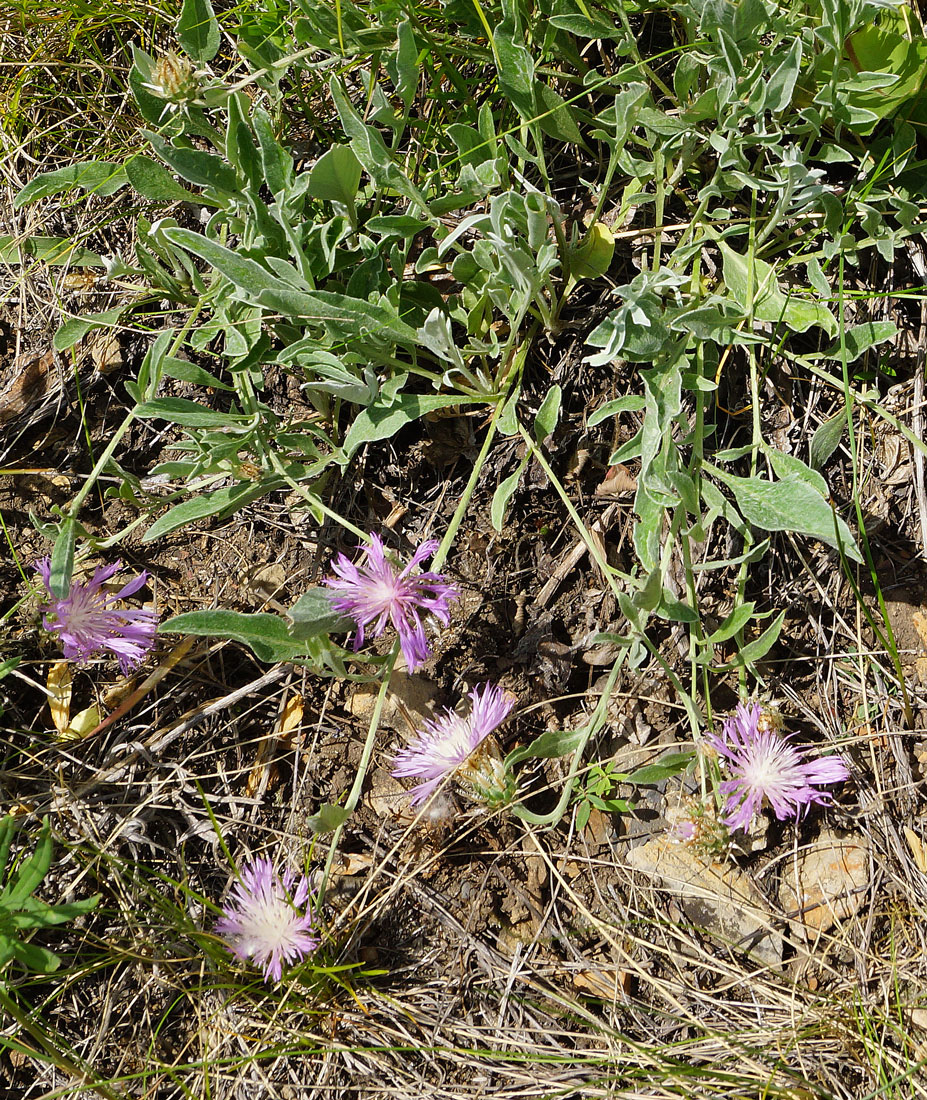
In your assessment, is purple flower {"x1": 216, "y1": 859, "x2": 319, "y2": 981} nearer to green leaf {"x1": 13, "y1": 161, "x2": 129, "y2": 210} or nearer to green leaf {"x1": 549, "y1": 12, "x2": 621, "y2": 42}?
green leaf {"x1": 13, "y1": 161, "x2": 129, "y2": 210}

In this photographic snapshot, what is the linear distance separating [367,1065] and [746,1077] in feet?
2.07

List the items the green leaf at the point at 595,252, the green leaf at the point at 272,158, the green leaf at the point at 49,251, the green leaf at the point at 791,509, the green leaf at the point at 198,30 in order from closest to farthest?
the green leaf at the point at 791,509
the green leaf at the point at 272,158
the green leaf at the point at 198,30
the green leaf at the point at 595,252
the green leaf at the point at 49,251

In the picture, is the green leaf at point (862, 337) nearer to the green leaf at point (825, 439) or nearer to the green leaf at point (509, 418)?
the green leaf at point (825, 439)

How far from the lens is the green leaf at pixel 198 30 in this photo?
160 cm

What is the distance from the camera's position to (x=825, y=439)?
60.0 inches

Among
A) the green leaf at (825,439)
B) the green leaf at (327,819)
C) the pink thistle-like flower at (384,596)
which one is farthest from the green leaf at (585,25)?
the green leaf at (327,819)

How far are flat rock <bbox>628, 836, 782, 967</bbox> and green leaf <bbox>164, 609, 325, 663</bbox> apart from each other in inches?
28.7

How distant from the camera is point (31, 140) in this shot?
206 centimetres

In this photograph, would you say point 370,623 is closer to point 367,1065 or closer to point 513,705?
point 513,705

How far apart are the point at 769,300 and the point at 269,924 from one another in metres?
1.34

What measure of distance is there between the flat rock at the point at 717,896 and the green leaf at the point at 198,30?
1589 millimetres

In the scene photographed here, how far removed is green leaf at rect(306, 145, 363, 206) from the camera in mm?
1454

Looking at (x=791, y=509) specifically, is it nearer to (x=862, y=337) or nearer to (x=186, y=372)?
(x=862, y=337)

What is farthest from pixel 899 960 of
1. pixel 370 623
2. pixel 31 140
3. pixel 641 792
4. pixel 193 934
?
pixel 31 140
